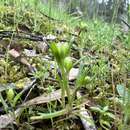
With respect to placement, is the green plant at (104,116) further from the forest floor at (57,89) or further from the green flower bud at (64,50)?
the green flower bud at (64,50)

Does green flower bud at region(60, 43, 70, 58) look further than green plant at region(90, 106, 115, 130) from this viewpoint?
No

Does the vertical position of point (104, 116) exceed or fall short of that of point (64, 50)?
it falls short

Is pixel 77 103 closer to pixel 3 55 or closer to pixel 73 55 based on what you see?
pixel 3 55

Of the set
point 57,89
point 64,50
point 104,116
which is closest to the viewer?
point 64,50

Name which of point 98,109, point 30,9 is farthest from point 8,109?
point 30,9

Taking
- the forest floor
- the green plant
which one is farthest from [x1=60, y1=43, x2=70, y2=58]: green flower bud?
the green plant

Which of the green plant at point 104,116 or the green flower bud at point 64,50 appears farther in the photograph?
the green plant at point 104,116

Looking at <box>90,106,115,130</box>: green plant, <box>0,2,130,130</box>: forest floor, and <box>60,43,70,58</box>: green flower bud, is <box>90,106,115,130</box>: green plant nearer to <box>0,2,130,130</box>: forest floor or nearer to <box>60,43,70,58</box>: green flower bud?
<box>0,2,130,130</box>: forest floor

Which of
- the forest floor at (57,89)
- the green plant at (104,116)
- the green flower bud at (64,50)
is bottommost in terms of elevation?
the green plant at (104,116)

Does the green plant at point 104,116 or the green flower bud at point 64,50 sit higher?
the green flower bud at point 64,50

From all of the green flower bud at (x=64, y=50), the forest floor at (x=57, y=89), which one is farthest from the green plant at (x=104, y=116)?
the green flower bud at (x=64, y=50)

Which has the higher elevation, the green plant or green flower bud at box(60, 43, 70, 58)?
green flower bud at box(60, 43, 70, 58)
